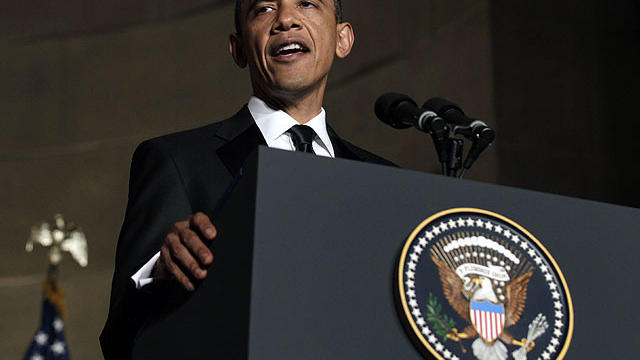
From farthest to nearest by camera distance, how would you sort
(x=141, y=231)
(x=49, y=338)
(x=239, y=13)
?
(x=49, y=338) → (x=239, y=13) → (x=141, y=231)

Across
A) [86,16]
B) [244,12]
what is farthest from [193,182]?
[86,16]

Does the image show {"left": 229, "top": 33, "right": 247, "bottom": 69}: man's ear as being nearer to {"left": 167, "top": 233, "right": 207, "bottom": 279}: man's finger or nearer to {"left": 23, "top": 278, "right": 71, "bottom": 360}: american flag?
{"left": 167, "top": 233, "right": 207, "bottom": 279}: man's finger

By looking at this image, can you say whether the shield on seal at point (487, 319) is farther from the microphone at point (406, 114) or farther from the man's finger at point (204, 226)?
the microphone at point (406, 114)

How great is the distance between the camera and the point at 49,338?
20.5ft

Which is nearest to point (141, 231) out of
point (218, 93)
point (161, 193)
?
point (161, 193)

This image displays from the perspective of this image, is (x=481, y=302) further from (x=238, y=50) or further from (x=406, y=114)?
(x=238, y=50)

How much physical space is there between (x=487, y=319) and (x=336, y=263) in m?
0.23

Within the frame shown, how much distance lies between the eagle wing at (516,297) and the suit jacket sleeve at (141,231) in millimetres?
614

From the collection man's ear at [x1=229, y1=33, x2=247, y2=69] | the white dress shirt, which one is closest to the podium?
the white dress shirt

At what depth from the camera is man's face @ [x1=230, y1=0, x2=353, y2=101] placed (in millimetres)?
2229

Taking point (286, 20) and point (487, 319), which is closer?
point (487, 319)

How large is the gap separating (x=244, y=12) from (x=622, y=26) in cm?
404

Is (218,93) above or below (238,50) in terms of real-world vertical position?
above

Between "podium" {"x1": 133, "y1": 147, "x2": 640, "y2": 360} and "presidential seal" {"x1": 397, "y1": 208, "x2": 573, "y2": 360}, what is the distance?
0.02 meters
